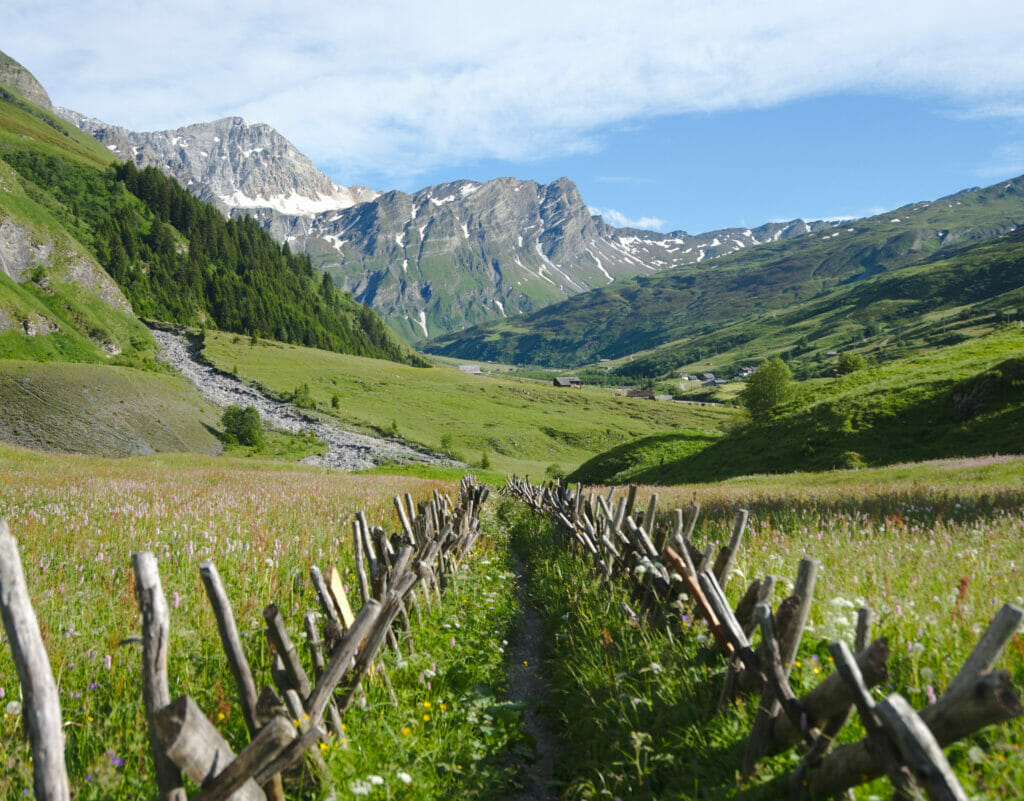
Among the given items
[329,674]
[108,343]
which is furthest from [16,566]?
[108,343]

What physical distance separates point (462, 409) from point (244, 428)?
124ft

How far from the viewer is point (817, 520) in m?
10.2

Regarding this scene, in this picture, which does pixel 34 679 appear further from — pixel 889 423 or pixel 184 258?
pixel 184 258

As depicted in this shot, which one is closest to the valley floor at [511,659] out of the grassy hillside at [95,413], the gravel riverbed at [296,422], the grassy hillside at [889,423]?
the grassy hillside at [889,423]

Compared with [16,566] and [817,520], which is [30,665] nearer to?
[16,566]

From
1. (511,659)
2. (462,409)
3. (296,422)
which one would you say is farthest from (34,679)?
(462,409)

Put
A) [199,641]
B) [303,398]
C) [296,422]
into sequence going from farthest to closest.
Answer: [303,398]
[296,422]
[199,641]

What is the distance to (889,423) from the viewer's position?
28625mm

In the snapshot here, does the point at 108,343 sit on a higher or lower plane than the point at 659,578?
higher

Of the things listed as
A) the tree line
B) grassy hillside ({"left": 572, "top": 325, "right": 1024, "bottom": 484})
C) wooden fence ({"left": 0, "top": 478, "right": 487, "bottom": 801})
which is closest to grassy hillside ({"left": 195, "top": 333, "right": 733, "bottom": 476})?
grassy hillside ({"left": 572, "top": 325, "right": 1024, "bottom": 484})

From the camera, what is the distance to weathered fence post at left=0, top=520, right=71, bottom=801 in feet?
6.81

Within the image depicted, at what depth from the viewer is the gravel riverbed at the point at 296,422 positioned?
178 feet

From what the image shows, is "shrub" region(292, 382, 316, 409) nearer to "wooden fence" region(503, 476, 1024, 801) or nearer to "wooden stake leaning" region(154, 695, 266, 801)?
"wooden fence" region(503, 476, 1024, 801)

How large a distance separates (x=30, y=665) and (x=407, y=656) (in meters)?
4.52
